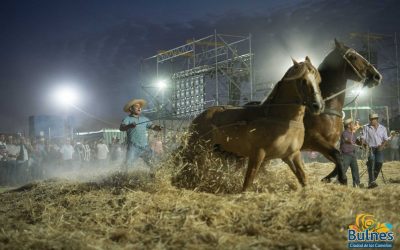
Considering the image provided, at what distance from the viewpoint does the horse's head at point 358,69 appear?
24.7 feet

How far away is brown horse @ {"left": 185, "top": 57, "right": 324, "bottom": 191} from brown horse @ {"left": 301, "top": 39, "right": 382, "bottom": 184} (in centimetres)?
80

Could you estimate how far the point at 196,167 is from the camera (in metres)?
6.94

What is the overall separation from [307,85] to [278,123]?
0.72 m

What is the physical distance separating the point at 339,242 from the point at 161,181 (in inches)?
135

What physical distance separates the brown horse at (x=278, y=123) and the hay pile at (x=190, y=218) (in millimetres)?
633

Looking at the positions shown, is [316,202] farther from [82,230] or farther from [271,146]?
[82,230]

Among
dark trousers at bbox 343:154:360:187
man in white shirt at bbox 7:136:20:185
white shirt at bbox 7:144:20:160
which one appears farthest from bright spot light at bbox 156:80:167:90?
dark trousers at bbox 343:154:360:187

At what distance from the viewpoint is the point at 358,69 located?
7.56 metres

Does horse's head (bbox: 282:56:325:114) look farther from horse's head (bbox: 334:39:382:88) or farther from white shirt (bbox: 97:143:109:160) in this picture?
white shirt (bbox: 97:143:109:160)

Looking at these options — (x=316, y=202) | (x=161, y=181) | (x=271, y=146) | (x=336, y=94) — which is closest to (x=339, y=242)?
(x=316, y=202)

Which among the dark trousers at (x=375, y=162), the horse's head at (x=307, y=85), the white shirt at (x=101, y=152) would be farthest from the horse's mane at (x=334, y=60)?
the white shirt at (x=101, y=152)

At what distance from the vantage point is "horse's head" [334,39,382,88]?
7514 mm

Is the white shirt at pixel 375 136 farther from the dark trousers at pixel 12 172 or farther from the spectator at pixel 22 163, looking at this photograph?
the dark trousers at pixel 12 172

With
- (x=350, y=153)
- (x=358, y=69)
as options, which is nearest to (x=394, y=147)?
(x=350, y=153)
